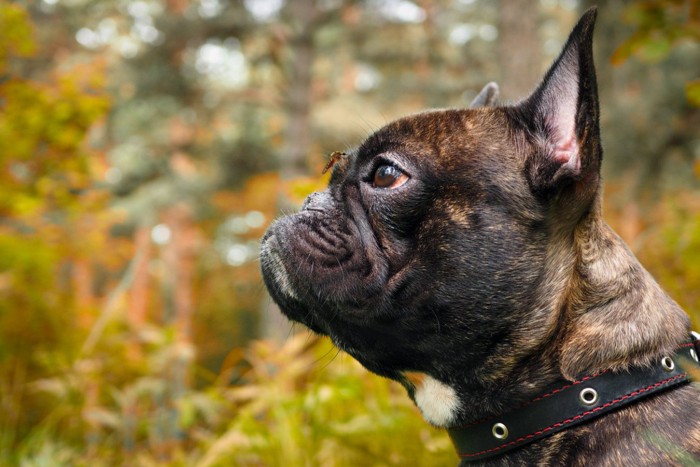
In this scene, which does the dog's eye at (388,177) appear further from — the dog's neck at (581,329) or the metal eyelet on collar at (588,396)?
the metal eyelet on collar at (588,396)

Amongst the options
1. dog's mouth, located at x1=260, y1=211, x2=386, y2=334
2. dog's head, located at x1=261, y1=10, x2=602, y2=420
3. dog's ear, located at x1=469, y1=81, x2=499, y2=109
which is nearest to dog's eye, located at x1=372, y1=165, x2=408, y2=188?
dog's head, located at x1=261, y1=10, x2=602, y2=420

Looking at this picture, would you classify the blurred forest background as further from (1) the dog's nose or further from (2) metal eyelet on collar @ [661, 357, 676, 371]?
(2) metal eyelet on collar @ [661, 357, 676, 371]

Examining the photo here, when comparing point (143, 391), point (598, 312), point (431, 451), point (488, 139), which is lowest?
point (143, 391)

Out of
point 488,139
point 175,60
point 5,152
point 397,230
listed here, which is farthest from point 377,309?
point 175,60

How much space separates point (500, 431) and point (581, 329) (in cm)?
40

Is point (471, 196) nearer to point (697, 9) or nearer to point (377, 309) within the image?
point (377, 309)

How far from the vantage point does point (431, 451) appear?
3115mm

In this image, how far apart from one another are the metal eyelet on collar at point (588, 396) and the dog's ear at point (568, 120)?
0.62 metres

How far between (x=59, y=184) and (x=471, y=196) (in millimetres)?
A: 5067

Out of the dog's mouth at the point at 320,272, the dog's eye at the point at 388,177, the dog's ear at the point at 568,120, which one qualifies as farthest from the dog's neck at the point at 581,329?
the dog's eye at the point at 388,177

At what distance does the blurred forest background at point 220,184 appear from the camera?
396 cm

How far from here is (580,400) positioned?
1935mm

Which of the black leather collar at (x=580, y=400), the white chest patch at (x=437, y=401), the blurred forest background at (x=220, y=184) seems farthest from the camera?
the blurred forest background at (x=220, y=184)

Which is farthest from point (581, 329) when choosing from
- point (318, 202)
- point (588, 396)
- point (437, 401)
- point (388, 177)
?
point (318, 202)
